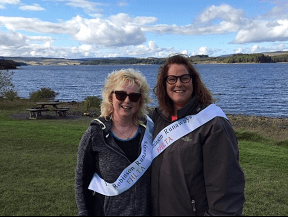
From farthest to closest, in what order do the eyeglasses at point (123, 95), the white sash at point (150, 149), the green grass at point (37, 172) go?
the green grass at point (37, 172) → the eyeglasses at point (123, 95) → the white sash at point (150, 149)

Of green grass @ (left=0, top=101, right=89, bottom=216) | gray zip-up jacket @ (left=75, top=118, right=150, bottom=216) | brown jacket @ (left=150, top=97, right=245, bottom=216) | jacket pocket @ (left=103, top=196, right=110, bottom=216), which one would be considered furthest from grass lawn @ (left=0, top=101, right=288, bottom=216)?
brown jacket @ (left=150, top=97, right=245, bottom=216)

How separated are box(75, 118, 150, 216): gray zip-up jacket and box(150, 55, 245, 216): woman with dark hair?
0.17 m

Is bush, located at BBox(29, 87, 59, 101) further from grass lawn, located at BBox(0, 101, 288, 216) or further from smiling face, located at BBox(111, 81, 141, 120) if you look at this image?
smiling face, located at BBox(111, 81, 141, 120)

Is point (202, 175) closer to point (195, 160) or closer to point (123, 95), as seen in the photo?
point (195, 160)

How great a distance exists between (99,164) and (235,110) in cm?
3468

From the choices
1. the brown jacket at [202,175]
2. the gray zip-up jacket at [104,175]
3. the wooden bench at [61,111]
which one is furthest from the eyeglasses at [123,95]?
the wooden bench at [61,111]

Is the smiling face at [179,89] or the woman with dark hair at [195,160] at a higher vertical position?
the smiling face at [179,89]

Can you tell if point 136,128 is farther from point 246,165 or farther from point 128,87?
point 246,165

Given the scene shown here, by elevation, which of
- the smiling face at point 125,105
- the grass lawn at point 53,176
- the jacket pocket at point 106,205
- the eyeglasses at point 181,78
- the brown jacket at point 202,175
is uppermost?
the eyeglasses at point 181,78

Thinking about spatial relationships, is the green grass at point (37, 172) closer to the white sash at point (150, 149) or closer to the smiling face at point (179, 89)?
the white sash at point (150, 149)

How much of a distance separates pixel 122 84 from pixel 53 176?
5.06 m

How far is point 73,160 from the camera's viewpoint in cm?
858

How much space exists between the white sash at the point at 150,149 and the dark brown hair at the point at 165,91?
191 millimetres

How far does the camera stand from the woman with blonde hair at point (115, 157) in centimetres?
287
